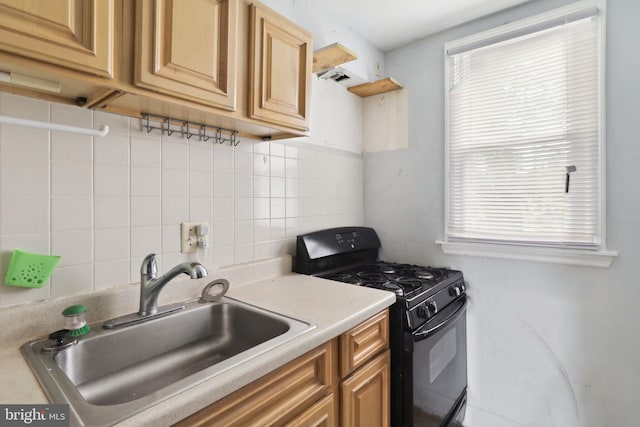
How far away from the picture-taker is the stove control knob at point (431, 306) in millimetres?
1433

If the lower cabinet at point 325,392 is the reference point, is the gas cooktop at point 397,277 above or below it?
above

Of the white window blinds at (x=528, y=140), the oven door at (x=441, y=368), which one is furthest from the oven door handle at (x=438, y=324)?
the white window blinds at (x=528, y=140)

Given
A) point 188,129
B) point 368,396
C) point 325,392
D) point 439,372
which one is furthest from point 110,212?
point 439,372

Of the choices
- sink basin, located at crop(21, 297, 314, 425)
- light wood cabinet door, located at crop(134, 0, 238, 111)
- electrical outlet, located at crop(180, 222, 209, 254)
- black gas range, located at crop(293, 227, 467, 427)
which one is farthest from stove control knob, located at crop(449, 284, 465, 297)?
light wood cabinet door, located at crop(134, 0, 238, 111)

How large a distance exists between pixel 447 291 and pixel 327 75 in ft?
4.75

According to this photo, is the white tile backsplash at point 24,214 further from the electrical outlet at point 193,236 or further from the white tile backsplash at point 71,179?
the electrical outlet at point 193,236

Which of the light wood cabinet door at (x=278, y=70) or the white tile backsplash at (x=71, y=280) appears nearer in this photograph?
the white tile backsplash at (x=71, y=280)

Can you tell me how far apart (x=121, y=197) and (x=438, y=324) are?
1.47 metres

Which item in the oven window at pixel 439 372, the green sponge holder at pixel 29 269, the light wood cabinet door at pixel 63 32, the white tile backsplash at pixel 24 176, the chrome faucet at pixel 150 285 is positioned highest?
the light wood cabinet door at pixel 63 32

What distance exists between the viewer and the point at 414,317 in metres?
1.35

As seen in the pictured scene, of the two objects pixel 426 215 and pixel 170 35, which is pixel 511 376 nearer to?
pixel 426 215

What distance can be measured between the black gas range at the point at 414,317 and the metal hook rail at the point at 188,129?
66 centimetres

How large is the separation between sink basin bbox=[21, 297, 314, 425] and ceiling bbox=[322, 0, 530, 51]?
5.70 feet

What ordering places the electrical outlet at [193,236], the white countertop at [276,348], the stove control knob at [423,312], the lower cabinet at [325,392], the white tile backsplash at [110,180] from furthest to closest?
the stove control knob at [423,312]
the electrical outlet at [193,236]
the white tile backsplash at [110,180]
the lower cabinet at [325,392]
the white countertop at [276,348]
